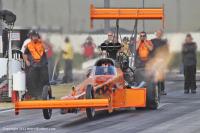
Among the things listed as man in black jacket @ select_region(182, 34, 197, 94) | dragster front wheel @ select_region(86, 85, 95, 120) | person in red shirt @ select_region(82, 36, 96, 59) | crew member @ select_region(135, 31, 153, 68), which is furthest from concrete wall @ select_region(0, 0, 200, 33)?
man in black jacket @ select_region(182, 34, 197, 94)

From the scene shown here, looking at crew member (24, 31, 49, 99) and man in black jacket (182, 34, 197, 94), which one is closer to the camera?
crew member (24, 31, 49, 99)

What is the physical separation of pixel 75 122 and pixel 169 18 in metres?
2.71

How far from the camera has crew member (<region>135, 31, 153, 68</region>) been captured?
1748cm

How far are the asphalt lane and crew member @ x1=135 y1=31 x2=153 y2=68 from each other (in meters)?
1.21

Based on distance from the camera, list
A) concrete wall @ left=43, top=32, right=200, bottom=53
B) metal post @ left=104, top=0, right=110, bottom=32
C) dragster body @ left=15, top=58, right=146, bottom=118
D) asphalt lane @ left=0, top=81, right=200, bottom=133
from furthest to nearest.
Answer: metal post @ left=104, top=0, right=110, bottom=32
dragster body @ left=15, top=58, right=146, bottom=118
concrete wall @ left=43, top=32, right=200, bottom=53
asphalt lane @ left=0, top=81, right=200, bottom=133

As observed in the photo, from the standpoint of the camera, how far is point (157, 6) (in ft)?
49.3

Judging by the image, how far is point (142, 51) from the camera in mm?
17766

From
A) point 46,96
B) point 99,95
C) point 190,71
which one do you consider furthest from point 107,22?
point 190,71

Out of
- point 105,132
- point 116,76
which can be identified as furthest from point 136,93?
point 105,132

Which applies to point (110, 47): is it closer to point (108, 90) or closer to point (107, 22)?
point (107, 22)

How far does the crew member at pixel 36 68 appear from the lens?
671 inches

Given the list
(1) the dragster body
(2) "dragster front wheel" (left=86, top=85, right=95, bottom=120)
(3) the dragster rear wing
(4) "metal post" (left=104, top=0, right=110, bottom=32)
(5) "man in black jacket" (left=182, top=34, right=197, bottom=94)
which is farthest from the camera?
(5) "man in black jacket" (left=182, top=34, right=197, bottom=94)

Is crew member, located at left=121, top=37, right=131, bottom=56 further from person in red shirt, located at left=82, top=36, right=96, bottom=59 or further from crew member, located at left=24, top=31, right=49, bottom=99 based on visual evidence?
person in red shirt, located at left=82, top=36, right=96, bottom=59

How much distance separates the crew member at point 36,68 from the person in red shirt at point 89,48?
2817 mm
